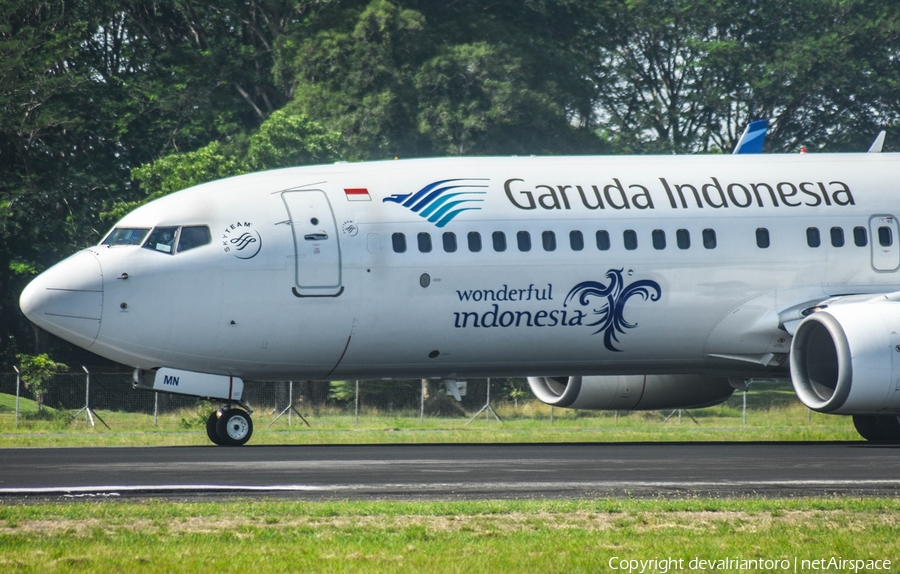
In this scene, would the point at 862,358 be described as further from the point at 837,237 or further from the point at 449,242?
the point at 449,242

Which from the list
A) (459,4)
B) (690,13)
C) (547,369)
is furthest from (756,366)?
(690,13)

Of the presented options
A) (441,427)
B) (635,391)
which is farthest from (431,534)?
(441,427)

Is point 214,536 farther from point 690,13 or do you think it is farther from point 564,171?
point 690,13

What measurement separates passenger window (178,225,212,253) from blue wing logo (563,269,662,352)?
17.2ft

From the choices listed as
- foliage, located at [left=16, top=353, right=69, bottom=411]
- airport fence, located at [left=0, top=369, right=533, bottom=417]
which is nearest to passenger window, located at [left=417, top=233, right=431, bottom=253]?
airport fence, located at [left=0, top=369, right=533, bottom=417]

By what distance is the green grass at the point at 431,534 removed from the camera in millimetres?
10078

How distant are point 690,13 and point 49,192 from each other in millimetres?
30387

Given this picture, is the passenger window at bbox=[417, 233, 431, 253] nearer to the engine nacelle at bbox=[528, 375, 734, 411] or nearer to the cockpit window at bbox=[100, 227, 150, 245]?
the cockpit window at bbox=[100, 227, 150, 245]

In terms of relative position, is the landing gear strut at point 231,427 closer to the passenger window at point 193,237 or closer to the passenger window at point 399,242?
the passenger window at point 193,237

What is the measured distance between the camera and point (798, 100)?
202ft

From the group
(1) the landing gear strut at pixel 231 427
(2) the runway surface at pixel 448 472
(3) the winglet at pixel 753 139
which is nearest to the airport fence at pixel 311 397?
(3) the winglet at pixel 753 139

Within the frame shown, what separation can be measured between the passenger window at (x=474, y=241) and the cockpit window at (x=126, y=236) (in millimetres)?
4938

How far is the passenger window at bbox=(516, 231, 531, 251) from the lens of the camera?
72.2 ft

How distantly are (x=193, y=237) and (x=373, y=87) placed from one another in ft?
106
